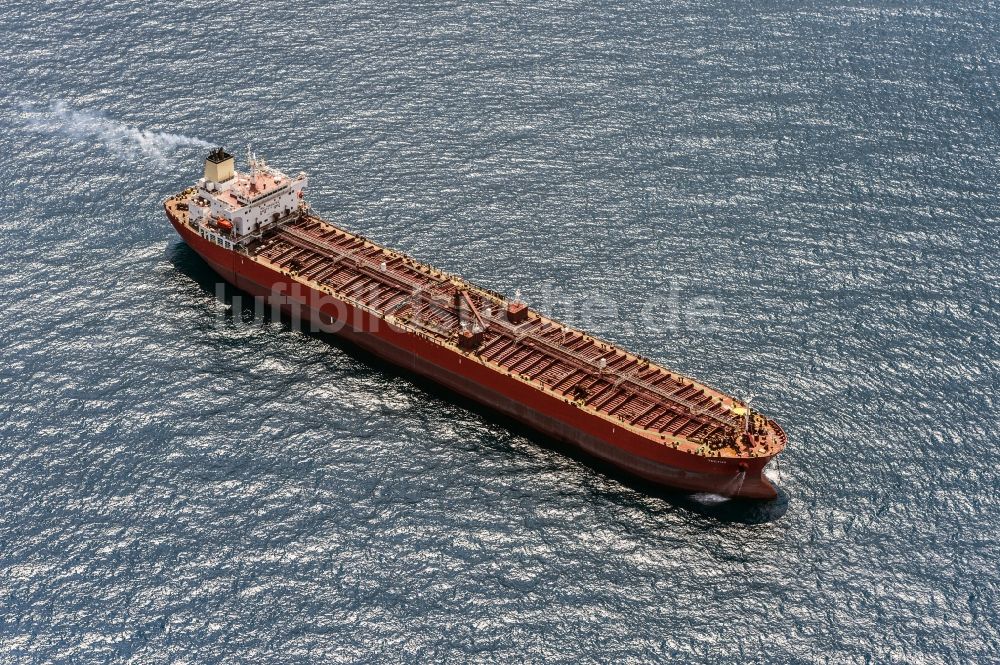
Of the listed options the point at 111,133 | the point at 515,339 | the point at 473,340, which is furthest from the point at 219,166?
the point at 515,339

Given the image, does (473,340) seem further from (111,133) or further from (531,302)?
(111,133)

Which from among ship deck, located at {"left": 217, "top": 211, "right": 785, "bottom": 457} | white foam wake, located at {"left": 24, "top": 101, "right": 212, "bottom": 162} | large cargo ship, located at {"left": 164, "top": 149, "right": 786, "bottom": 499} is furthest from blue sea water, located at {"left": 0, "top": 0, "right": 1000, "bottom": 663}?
ship deck, located at {"left": 217, "top": 211, "right": 785, "bottom": 457}

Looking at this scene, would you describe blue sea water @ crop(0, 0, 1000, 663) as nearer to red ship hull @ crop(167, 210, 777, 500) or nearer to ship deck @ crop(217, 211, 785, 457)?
red ship hull @ crop(167, 210, 777, 500)

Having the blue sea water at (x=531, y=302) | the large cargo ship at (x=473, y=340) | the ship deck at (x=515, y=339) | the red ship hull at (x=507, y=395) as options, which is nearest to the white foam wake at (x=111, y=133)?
the blue sea water at (x=531, y=302)

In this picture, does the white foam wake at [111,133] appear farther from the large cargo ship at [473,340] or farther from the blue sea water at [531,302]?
the large cargo ship at [473,340]

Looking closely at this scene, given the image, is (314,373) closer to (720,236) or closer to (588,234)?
(588,234)

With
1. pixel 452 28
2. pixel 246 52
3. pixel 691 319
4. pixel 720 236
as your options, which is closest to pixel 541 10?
pixel 452 28
